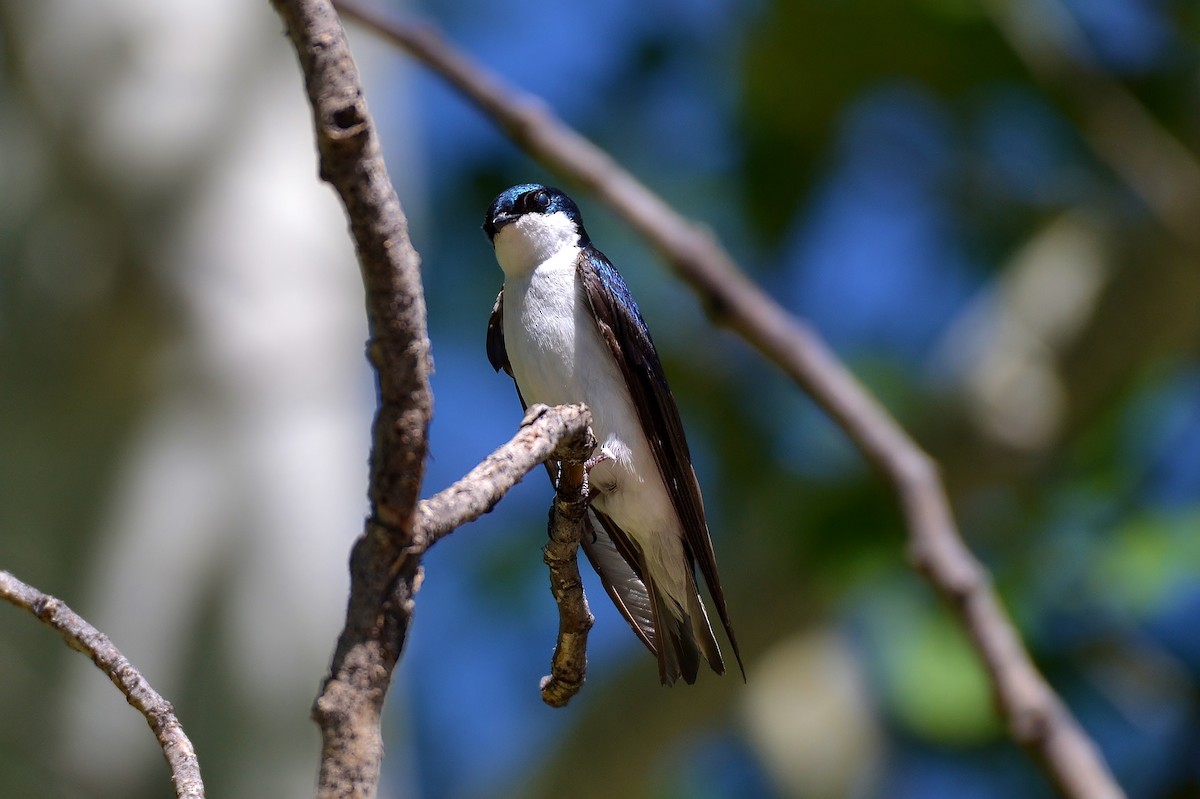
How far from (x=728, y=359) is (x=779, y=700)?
96.6 inches

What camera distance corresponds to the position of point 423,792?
8.67 meters

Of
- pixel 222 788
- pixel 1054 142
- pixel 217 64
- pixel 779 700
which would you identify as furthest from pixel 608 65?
pixel 222 788

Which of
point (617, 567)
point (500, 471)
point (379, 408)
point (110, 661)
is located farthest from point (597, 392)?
point (379, 408)

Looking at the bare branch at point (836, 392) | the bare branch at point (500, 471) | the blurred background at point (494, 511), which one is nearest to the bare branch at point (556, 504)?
the bare branch at point (500, 471)

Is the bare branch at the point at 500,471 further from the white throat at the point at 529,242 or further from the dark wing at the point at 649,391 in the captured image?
the white throat at the point at 529,242

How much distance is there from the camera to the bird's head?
10.7ft

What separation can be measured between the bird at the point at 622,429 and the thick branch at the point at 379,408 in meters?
1.79

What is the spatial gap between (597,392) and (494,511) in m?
2.75

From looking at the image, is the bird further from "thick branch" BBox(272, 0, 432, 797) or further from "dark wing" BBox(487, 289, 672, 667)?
"thick branch" BBox(272, 0, 432, 797)

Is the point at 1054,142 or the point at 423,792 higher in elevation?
the point at 1054,142

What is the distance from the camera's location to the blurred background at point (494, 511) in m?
5.65

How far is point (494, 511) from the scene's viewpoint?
18.8 ft

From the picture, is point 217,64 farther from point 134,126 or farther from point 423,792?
point 423,792

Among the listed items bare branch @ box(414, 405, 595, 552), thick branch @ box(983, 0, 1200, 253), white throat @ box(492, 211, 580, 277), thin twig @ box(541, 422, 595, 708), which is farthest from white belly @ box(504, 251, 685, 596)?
thick branch @ box(983, 0, 1200, 253)
